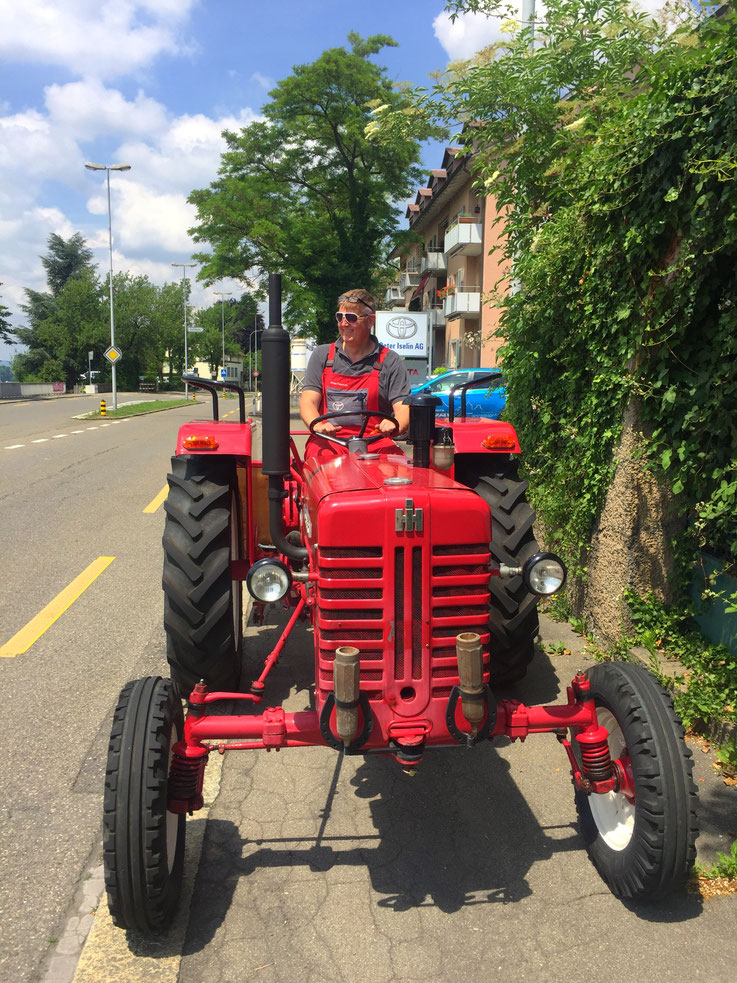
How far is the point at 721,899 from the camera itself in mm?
2660

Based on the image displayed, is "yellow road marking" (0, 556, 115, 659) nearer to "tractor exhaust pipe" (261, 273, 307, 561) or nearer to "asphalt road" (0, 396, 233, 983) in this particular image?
"asphalt road" (0, 396, 233, 983)

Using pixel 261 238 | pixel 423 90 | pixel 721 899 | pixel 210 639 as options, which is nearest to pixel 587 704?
pixel 721 899

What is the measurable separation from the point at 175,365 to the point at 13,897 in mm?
84307

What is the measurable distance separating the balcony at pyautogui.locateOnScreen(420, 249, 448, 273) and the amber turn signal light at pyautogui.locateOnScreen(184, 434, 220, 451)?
3970 centimetres

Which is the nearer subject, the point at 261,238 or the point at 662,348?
the point at 662,348

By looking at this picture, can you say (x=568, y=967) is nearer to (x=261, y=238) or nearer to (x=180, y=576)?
(x=180, y=576)

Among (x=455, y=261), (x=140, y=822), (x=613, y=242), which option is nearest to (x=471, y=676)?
(x=140, y=822)

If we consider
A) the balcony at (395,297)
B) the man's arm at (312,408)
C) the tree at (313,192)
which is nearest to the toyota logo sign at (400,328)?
the tree at (313,192)

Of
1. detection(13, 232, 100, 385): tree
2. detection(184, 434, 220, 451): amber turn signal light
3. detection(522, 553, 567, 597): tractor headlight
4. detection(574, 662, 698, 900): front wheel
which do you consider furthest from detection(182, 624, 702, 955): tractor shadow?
detection(13, 232, 100, 385): tree

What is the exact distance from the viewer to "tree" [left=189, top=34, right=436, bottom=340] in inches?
1150

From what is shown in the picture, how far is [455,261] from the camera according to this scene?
38.6 metres

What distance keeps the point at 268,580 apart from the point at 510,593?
1434 mm

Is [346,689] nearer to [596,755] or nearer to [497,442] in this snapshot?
[596,755]

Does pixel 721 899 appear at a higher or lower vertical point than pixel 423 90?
lower
